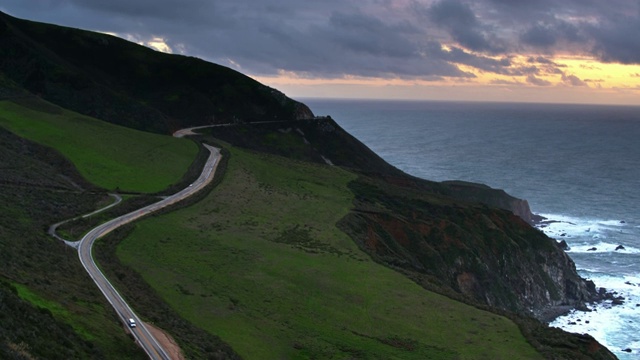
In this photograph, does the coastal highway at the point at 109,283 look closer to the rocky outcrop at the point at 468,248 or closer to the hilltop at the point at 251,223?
the hilltop at the point at 251,223

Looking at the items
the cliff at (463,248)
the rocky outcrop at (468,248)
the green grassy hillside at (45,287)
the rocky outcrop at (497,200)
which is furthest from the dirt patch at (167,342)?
the rocky outcrop at (497,200)

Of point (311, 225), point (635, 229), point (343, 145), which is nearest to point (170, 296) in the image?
point (311, 225)

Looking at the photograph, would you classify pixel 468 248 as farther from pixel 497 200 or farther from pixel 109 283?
pixel 497 200

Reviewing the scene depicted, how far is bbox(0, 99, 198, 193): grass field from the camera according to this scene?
8419cm

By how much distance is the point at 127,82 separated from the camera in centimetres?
15225

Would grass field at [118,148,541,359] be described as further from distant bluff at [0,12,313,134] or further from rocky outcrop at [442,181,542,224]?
rocky outcrop at [442,181,542,224]

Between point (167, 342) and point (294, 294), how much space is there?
58.8 feet

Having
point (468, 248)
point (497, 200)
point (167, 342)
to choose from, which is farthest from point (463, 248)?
point (497, 200)

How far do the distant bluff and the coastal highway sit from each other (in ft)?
154

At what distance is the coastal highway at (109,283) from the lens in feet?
119

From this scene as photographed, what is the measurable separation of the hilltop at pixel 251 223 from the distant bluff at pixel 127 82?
44 centimetres

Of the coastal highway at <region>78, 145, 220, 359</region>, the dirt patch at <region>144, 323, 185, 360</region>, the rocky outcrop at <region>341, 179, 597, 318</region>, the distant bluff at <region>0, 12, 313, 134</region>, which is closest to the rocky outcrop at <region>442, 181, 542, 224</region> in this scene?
the rocky outcrop at <region>341, 179, 597, 318</region>

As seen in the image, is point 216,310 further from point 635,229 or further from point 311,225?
point 635,229

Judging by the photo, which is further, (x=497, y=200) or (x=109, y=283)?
(x=497, y=200)
